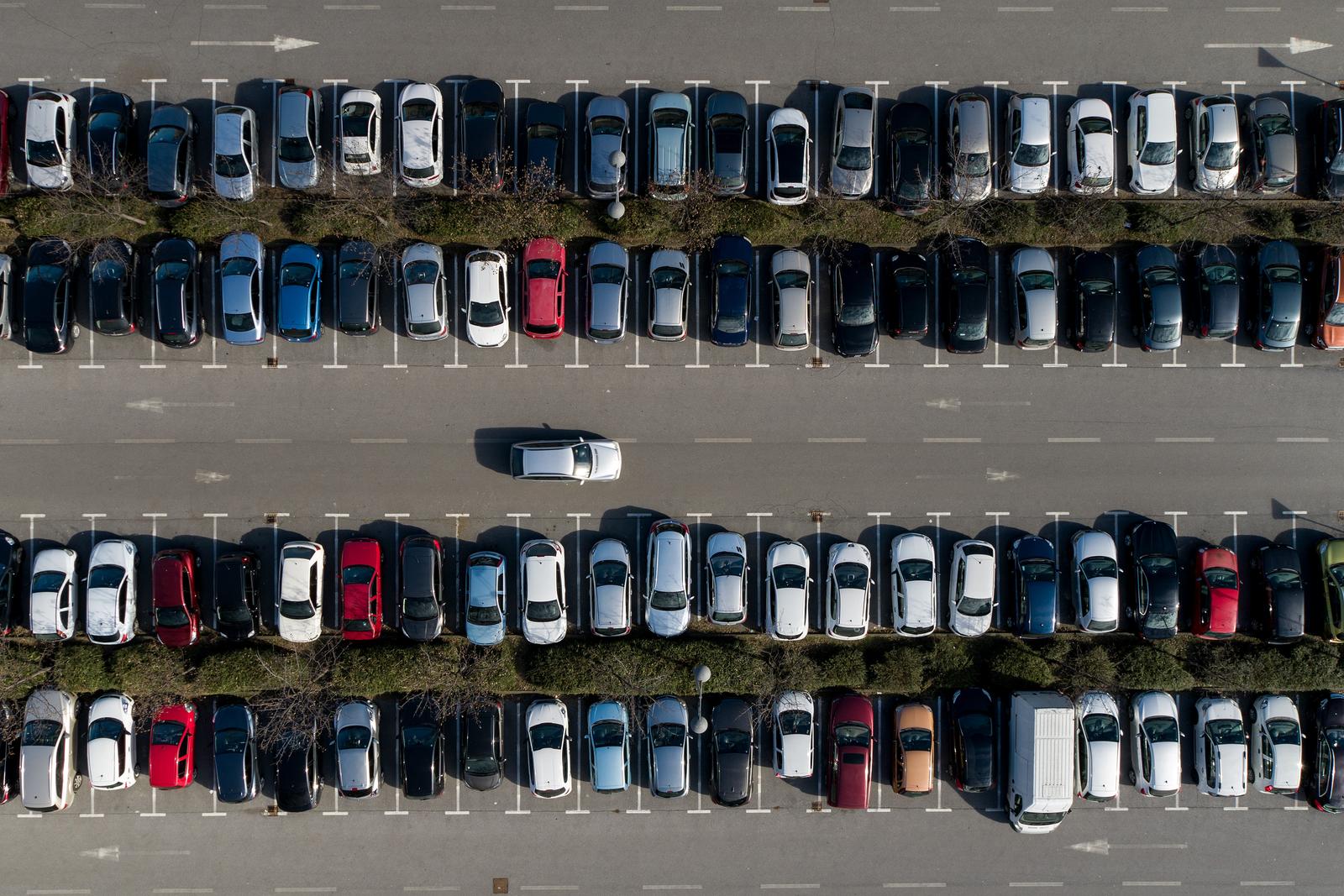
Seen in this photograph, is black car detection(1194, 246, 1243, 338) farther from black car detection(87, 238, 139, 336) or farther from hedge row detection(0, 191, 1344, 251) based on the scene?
black car detection(87, 238, 139, 336)

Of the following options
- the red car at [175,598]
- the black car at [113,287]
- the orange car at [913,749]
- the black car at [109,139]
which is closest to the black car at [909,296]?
the orange car at [913,749]

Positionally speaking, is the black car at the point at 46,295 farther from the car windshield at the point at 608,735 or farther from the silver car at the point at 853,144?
the silver car at the point at 853,144

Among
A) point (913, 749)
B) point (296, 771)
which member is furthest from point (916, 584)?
point (296, 771)

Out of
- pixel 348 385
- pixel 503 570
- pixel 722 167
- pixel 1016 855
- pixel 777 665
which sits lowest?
pixel 1016 855

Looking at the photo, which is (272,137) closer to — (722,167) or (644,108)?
(644,108)

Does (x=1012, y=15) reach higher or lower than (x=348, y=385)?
higher

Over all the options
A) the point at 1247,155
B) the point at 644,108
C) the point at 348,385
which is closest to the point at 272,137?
the point at 348,385

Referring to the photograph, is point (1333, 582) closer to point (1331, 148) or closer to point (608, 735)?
point (1331, 148)
